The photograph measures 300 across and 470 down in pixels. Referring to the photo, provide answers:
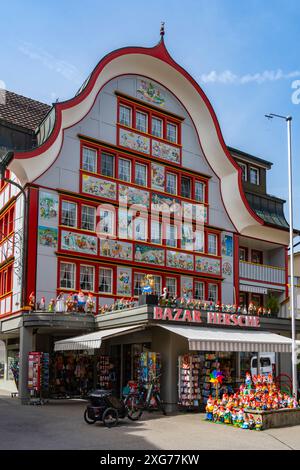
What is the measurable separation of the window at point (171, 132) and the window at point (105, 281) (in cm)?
821

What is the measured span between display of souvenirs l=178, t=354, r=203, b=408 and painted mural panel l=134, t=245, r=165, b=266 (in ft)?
24.7

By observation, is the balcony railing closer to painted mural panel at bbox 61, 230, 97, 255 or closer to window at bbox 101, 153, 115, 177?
window at bbox 101, 153, 115, 177

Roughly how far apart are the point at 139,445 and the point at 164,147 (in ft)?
63.8

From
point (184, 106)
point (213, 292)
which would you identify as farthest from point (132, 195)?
point (213, 292)

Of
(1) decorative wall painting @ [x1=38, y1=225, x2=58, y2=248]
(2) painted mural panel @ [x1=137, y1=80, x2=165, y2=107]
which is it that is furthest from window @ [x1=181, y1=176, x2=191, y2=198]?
(1) decorative wall painting @ [x1=38, y1=225, x2=58, y2=248]

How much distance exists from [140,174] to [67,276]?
6726mm

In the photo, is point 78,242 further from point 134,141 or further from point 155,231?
point 134,141

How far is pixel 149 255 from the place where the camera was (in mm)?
28938

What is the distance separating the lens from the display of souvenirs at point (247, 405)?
17.2 m

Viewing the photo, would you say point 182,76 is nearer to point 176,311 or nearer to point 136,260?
point 136,260

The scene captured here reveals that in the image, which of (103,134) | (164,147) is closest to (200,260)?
(164,147)

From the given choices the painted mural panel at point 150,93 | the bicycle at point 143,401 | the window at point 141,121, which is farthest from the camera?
the painted mural panel at point 150,93

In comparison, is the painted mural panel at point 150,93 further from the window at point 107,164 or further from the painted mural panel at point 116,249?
the painted mural panel at point 116,249

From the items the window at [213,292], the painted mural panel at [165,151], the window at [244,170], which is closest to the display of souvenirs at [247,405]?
the window at [213,292]
